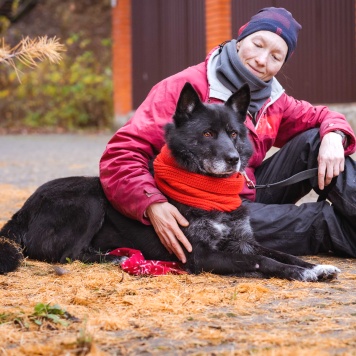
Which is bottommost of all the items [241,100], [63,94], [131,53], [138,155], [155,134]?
[63,94]

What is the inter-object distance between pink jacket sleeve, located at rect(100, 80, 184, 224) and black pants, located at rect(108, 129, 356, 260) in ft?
0.72

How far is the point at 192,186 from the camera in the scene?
3.60 meters

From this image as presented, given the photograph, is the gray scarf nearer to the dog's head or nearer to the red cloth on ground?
the dog's head

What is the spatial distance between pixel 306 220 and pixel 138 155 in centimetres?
117

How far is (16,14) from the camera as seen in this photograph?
22359mm

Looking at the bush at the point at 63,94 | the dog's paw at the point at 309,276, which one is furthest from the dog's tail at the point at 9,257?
the bush at the point at 63,94

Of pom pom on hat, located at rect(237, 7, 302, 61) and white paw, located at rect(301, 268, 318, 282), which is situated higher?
pom pom on hat, located at rect(237, 7, 302, 61)

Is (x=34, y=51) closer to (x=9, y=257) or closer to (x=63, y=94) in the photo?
(x=9, y=257)

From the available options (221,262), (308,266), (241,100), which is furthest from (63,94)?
(308,266)

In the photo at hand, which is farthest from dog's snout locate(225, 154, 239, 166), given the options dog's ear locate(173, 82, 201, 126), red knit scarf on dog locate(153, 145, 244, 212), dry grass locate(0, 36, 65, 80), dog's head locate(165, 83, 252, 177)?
dry grass locate(0, 36, 65, 80)

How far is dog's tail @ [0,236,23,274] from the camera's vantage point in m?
3.59

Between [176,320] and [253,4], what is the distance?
10.0m

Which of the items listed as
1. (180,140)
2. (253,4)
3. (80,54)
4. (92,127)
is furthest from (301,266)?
(80,54)

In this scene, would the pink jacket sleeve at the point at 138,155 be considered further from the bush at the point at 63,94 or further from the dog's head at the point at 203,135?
the bush at the point at 63,94
